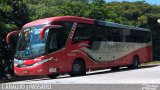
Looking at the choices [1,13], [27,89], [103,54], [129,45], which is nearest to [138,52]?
[129,45]

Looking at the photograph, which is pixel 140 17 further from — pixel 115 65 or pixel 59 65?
pixel 59 65

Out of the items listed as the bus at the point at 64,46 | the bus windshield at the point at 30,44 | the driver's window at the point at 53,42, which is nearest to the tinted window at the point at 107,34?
the bus at the point at 64,46

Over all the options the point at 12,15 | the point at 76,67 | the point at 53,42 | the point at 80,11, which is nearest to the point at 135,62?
the point at 76,67

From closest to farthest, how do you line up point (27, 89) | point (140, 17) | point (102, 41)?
Result: 1. point (27, 89)
2. point (102, 41)
3. point (140, 17)

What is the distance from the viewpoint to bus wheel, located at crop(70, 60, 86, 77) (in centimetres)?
2262

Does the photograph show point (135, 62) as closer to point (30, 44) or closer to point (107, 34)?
point (107, 34)

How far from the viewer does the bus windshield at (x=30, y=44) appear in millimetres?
20938

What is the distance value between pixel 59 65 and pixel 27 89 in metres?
7.27

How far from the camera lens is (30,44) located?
21.4 meters

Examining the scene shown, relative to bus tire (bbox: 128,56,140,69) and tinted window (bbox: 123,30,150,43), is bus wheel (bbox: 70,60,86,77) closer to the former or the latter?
tinted window (bbox: 123,30,150,43)

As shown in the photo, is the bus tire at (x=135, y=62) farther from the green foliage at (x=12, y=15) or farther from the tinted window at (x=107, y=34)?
the green foliage at (x=12, y=15)

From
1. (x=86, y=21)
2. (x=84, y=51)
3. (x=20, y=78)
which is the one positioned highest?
(x=86, y=21)

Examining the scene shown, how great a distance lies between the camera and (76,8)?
131 feet

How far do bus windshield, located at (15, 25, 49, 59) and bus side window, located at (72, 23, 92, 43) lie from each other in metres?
2.10
